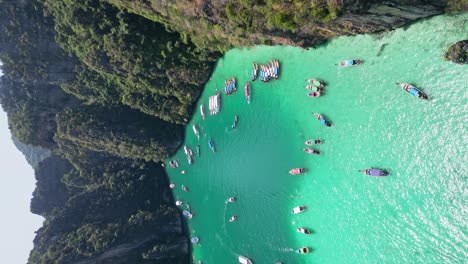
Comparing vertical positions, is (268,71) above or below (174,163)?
above

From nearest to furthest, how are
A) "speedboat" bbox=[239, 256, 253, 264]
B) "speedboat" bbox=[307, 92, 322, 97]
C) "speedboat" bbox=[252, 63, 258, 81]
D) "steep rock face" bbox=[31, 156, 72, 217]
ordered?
"speedboat" bbox=[307, 92, 322, 97] < "speedboat" bbox=[252, 63, 258, 81] < "speedboat" bbox=[239, 256, 253, 264] < "steep rock face" bbox=[31, 156, 72, 217]

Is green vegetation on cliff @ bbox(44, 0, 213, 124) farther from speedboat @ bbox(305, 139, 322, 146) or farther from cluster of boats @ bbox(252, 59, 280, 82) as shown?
speedboat @ bbox(305, 139, 322, 146)

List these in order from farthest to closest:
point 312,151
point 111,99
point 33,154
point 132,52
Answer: point 33,154 → point 111,99 → point 132,52 → point 312,151

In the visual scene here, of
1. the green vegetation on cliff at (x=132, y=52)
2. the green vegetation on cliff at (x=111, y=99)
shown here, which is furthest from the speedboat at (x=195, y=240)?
the green vegetation on cliff at (x=132, y=52)

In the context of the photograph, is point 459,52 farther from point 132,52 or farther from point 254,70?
point 132,52

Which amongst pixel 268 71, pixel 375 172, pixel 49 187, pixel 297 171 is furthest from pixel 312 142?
pixel 49 187

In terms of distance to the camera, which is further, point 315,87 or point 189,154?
point 189,154

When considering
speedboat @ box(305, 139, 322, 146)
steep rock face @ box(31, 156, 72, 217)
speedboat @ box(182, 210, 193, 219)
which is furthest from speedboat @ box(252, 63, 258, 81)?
steep rock face @ box(31, 156, 72, 217)
